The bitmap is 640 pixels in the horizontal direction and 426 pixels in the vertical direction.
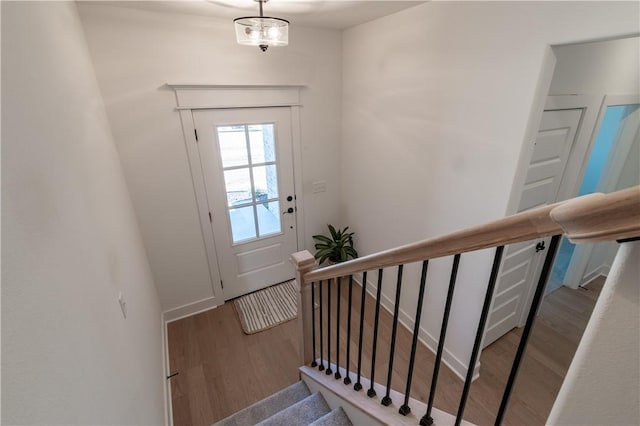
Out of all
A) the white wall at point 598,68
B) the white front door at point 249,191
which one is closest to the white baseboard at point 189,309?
the white front door at point 249,191

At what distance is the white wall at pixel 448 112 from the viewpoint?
1543 mm

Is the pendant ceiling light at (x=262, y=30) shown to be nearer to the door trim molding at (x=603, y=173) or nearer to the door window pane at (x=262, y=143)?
the door window pane at (x=262, y=143)

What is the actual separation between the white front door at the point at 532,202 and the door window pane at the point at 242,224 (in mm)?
2266

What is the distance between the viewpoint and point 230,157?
2711 millimetres

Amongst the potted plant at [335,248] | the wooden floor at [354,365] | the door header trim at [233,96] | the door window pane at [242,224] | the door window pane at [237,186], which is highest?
the door header trim at [233,96]

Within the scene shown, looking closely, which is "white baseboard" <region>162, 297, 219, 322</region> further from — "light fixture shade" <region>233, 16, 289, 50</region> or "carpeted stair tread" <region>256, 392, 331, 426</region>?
"light fixture shade" <region>233, 16, 289, 50</region>

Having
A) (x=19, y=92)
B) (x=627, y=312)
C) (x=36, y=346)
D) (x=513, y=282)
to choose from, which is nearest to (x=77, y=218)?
(x=19, y=92)

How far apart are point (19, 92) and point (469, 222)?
7.48 ft

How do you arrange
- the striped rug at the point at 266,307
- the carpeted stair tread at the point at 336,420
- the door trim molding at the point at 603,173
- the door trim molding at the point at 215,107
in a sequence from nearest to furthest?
the carpeted stair tread at the point at 336,420 < the door trim molding at the point at 603,173 < the door trim molding at the point at 215,107 < the striped rug at the point at 266,307

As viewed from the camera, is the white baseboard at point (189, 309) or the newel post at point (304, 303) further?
the white baseboard at point (189, 309)

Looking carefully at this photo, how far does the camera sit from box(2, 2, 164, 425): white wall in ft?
1.90

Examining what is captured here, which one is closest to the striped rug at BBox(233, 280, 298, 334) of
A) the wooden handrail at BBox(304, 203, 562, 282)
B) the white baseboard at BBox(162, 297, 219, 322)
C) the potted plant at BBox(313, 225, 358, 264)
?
the white baseboard at BBox(162, 297, 219, 322)

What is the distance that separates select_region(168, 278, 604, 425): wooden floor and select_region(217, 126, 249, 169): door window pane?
1565 mm

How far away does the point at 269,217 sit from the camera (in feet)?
10.3
